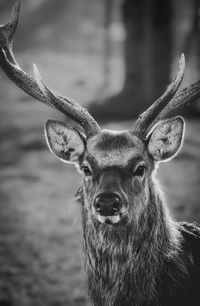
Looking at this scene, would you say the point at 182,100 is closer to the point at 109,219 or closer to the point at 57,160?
the point at 109,219

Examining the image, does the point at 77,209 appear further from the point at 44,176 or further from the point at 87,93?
the point at 87,93

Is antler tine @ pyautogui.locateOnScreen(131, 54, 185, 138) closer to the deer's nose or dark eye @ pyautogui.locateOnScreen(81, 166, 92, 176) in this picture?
dark eye @ pyautogui.locateOnScreen(81, 166, 92, 176)

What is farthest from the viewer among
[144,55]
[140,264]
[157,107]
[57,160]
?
[144,55]

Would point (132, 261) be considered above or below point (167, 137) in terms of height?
below

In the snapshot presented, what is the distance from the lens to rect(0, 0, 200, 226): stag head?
4086 mm

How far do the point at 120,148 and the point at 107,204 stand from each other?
584mm

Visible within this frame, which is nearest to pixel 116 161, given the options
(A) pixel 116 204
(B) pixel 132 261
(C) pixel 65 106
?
(A) pixel 116 204

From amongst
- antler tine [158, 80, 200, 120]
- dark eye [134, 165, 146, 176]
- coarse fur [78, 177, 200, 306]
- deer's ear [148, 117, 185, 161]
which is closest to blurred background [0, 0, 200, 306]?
coarse fur [78, 177, 200, 306]

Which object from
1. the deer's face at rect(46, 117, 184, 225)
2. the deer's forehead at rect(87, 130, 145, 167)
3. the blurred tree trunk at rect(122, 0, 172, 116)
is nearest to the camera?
the deer's face at rect(46, 117, 184, 225)

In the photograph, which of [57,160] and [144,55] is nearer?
[57,160]

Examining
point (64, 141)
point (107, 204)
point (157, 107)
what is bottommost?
point (107, 204)

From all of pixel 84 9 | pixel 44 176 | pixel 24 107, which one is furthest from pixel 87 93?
pixel 84 9

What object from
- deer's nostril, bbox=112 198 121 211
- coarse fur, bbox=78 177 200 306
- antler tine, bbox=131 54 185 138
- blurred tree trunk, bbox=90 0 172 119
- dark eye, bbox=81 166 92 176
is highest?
blurred tree trunk, bbox=90 0 172 119

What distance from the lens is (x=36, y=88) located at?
4703 mm
